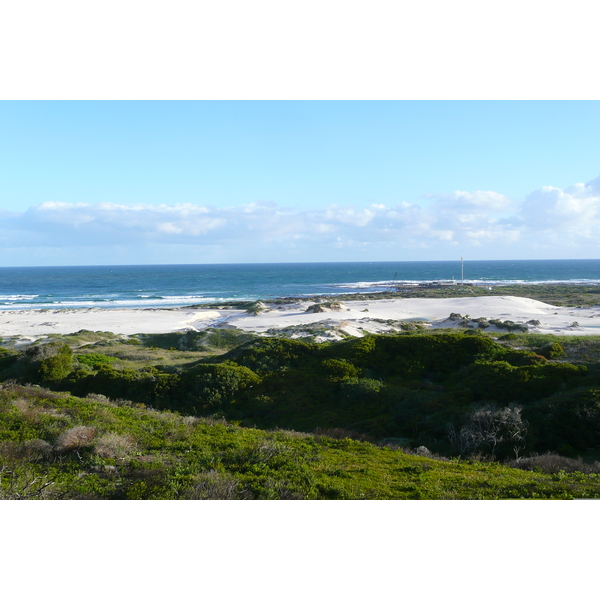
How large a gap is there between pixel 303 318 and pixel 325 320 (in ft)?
25.6

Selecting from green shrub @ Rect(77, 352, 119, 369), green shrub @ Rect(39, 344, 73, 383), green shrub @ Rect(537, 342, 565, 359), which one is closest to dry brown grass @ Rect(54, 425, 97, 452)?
green shrub @ Rect(39, 344, 73, 383)

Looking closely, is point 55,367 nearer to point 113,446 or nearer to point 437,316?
point 113,446

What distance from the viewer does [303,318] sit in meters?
41.3

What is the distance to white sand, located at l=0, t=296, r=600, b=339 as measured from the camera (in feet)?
113

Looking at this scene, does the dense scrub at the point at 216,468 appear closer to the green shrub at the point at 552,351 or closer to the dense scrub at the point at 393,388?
the dense scrub at the point at 393,388

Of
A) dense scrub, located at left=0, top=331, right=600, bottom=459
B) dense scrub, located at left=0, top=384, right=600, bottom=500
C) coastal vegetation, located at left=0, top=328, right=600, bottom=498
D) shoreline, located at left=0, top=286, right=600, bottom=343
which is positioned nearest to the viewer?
dense scrub, located at left=0, top=384, right=600, bottom=500

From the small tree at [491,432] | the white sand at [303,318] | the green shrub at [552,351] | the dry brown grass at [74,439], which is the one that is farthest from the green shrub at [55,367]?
the green shrub at [552,351]

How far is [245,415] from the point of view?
1377cm

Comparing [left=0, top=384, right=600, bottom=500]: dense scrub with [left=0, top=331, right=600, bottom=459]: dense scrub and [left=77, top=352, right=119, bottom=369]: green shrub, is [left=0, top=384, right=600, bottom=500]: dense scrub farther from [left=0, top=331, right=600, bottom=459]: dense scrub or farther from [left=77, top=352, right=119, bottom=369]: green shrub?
[left=77, top=352, right=119, bottom=369]: green shrub

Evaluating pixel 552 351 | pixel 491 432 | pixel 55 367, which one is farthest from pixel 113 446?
pixel 552 351

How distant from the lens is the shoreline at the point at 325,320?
Result: 32.2m

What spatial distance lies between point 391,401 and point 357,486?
6630mm

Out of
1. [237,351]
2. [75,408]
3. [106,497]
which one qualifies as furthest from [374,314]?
[106,497]

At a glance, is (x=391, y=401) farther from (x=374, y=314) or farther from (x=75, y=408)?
(x=374, y=314)
